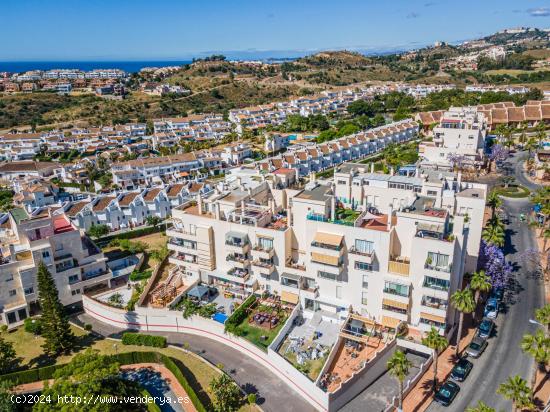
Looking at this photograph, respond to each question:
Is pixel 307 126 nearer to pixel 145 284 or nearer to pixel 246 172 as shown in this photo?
pixel 246 172

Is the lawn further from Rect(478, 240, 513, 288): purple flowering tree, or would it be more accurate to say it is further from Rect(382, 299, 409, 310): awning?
Rect(478, 240, 513, 288): purple flowering tree

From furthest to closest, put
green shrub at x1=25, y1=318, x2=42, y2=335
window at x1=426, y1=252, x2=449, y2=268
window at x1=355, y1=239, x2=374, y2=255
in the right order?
green shrub at x1=25, y1=318, x2=42, y2=335
window at x1=355, y1=239, x2=374, y2=255
window at x1=426, y1=252, x2=449, y2=268

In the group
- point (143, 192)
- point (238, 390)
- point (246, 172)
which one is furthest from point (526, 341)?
point (143, 192)

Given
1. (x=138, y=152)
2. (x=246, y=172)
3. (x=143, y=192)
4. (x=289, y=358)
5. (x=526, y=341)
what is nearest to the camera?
(x=526, y=341)

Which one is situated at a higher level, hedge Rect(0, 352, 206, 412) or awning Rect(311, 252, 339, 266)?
awning Rect(311, 252, 339, 266)

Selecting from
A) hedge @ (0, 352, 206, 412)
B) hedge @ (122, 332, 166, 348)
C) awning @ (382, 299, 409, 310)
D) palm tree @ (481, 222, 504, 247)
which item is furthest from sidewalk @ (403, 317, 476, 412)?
hedge @ (122, 332, 166, 348)

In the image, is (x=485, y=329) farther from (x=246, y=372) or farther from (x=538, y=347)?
(x=246, y=372)

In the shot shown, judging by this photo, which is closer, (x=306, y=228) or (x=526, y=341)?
(x=526, y=341)
